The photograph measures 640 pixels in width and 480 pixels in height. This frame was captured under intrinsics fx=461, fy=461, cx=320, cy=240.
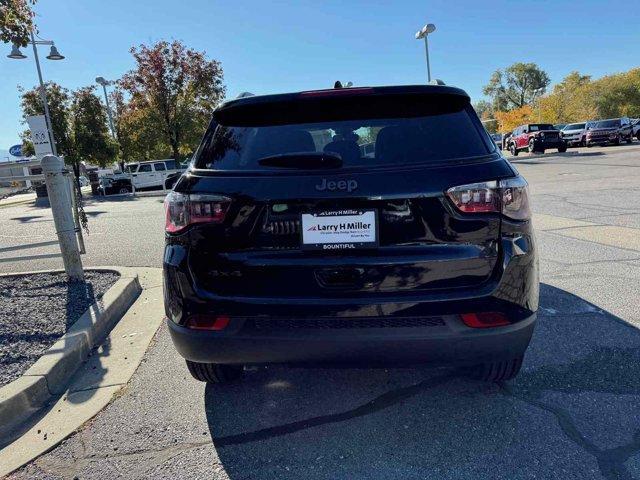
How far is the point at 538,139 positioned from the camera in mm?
29844

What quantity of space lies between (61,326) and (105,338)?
372 millimetres

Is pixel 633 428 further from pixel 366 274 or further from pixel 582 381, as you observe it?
pixel 366 274

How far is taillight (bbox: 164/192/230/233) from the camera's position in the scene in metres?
2.27

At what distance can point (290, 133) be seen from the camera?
8.05ft

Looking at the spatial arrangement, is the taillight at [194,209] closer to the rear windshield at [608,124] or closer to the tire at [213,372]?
the tire at [213,372]

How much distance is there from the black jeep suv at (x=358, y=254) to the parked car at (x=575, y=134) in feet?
114

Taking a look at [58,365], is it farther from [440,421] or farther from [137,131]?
[137,131]

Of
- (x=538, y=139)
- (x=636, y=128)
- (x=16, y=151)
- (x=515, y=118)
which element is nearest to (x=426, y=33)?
(x=538, y=139)

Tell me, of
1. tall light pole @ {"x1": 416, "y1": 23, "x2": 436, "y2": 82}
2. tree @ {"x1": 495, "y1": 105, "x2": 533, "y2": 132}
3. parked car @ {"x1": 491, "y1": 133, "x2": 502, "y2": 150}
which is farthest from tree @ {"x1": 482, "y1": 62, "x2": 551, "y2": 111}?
tall light pole @ {"x1": 416, "y1": 23, "x2": 436, "y2": 82}

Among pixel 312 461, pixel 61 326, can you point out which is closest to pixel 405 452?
pixel 312 461

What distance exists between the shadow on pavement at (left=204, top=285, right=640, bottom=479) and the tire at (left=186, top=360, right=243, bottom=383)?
10cm

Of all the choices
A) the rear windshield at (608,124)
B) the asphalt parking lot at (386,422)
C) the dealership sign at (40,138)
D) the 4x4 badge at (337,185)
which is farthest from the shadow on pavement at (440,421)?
the rear windshield at (608,124)

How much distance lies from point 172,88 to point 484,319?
2731cm

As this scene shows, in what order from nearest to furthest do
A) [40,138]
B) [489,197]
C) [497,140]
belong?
[489,197] < [40,138] < [497,140]
